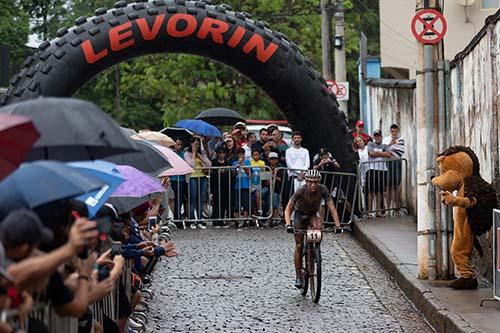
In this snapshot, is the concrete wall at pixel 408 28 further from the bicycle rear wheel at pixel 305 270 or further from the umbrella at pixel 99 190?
the umbrella at pixel 99 190

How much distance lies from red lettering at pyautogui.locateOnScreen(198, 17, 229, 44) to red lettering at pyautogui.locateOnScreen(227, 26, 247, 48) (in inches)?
6.1

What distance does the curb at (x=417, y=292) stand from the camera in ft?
36.3

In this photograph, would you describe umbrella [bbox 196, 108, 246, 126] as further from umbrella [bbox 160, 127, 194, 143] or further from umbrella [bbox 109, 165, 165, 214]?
umbrella [bbox 109, 165, 165, 214]

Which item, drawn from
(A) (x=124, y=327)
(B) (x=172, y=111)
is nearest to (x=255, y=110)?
(B) (x=172, y=111)

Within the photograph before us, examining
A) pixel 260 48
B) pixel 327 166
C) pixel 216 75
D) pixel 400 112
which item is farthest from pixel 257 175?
pixel 216 75

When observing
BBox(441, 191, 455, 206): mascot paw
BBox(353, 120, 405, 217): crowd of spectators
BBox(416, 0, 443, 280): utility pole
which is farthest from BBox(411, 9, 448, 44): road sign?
BBox(353, 120, 405, 217): crowd of spectators

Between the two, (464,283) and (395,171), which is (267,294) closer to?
(464,283)

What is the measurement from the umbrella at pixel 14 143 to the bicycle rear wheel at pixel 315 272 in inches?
312

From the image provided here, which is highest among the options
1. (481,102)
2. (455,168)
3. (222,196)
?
(481,102)

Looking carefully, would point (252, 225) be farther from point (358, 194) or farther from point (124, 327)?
point (124, 327)

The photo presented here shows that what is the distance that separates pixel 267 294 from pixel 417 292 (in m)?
1.77

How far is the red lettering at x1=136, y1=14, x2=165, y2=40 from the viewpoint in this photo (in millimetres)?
20625

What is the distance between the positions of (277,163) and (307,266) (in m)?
8.38

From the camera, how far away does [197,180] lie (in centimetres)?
2206
